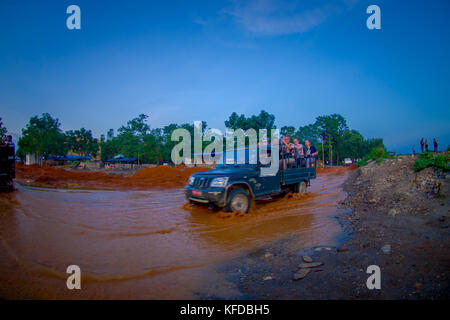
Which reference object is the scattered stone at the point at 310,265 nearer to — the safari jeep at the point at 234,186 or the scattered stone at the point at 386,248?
the scattered stone at the point at 386,248

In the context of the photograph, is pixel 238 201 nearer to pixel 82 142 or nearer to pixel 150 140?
pixel 150 140

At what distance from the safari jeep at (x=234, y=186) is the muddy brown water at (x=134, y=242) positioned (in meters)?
0.48

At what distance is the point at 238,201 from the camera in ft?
19.8

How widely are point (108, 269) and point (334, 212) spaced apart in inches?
220

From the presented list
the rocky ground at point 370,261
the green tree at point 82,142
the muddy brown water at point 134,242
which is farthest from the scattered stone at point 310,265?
the green tree at point 82,142

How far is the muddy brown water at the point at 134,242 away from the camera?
2.73 metres

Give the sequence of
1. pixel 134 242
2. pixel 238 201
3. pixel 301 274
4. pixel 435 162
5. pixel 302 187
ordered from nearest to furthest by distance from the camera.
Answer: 1. pixel 301 274
2. pixel 134 242
3. pixel 435 162
4. pixel 238 201
5. pixel 302 187

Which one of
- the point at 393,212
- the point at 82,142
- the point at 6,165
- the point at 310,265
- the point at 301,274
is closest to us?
the point at 301,274

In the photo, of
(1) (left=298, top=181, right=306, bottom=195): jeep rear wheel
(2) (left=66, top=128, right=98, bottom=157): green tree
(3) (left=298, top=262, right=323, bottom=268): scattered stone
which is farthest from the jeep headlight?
(2) (left=66, top=128, right=98, bottom=157): green tree

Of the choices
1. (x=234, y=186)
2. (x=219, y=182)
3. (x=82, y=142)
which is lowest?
(x=234, y=186)

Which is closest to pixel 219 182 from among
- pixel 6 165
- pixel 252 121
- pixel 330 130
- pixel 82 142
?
pixel 6 165

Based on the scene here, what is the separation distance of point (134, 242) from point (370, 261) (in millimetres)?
3990

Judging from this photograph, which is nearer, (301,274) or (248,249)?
(301,274)
